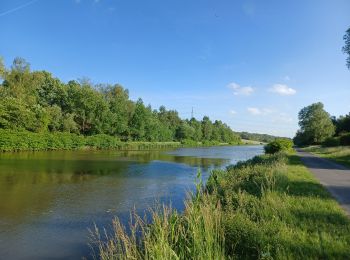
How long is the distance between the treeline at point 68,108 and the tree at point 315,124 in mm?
43996

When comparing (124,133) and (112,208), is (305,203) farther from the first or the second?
(124,133)

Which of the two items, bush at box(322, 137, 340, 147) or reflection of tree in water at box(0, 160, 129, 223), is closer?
reflection of tree in water at box(0, 160, 129, 223)

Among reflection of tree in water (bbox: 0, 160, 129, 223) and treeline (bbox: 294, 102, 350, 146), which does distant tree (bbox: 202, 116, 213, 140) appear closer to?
treeline (bbox: 294, 102, 350, 146)

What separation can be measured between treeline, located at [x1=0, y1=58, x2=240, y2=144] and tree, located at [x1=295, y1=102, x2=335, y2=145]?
44.0 meters

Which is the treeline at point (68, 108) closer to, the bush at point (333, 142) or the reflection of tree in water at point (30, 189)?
the reflection of tree in water at point (30, 189)

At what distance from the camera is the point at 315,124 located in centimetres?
8344

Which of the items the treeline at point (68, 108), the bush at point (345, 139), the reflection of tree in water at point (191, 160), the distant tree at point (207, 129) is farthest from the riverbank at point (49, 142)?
the distant tree at point (207, 129)

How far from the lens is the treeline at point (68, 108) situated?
5512 centimetres

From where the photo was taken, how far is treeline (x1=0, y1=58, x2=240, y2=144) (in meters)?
55.1

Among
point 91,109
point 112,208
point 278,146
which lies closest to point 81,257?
point 112,208

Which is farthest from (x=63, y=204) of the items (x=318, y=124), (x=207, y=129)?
(x=207, y=129)

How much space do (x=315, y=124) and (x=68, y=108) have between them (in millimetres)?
62575

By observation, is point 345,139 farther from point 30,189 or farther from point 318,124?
point 30,189

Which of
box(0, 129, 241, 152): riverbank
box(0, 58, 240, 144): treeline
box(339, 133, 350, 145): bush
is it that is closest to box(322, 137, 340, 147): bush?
box(339, 133, 350, 145): bush
